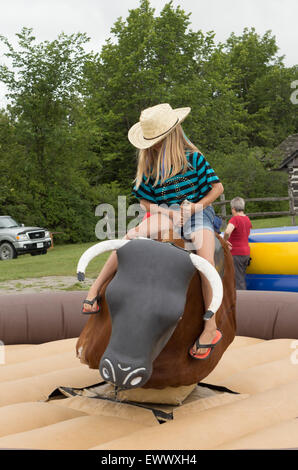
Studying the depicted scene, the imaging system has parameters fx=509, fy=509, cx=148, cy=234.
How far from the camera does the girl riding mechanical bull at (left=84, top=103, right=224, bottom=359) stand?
2.04 metres

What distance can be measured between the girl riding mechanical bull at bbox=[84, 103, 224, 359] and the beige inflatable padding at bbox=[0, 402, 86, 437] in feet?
1.46

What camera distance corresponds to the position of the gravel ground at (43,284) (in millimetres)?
8117

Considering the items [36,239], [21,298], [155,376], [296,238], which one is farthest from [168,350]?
[36,239]

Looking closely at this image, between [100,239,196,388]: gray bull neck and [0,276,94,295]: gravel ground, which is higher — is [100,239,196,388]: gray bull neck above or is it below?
above

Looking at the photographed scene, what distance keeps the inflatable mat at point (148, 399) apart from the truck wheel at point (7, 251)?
11.6 metres

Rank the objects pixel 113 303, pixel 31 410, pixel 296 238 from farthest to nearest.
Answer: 1. pixel 296 238
2. pixel 31 410
3. pixel 113 303

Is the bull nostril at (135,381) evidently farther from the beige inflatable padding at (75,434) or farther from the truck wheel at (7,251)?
the truck wheel at (7,251)

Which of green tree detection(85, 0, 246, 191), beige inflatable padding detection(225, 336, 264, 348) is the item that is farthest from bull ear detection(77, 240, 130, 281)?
green tree detection(85, 0, 246, 191)

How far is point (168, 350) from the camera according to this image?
191 centimetres

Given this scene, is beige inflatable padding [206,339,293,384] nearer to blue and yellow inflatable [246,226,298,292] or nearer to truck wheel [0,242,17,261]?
blue and yellow inflatable [246,226,298,292]

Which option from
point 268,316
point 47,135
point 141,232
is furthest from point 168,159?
point 47,135

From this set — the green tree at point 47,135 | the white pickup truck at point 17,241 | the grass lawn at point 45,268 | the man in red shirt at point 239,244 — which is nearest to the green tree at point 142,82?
the green tree at point 47,135
